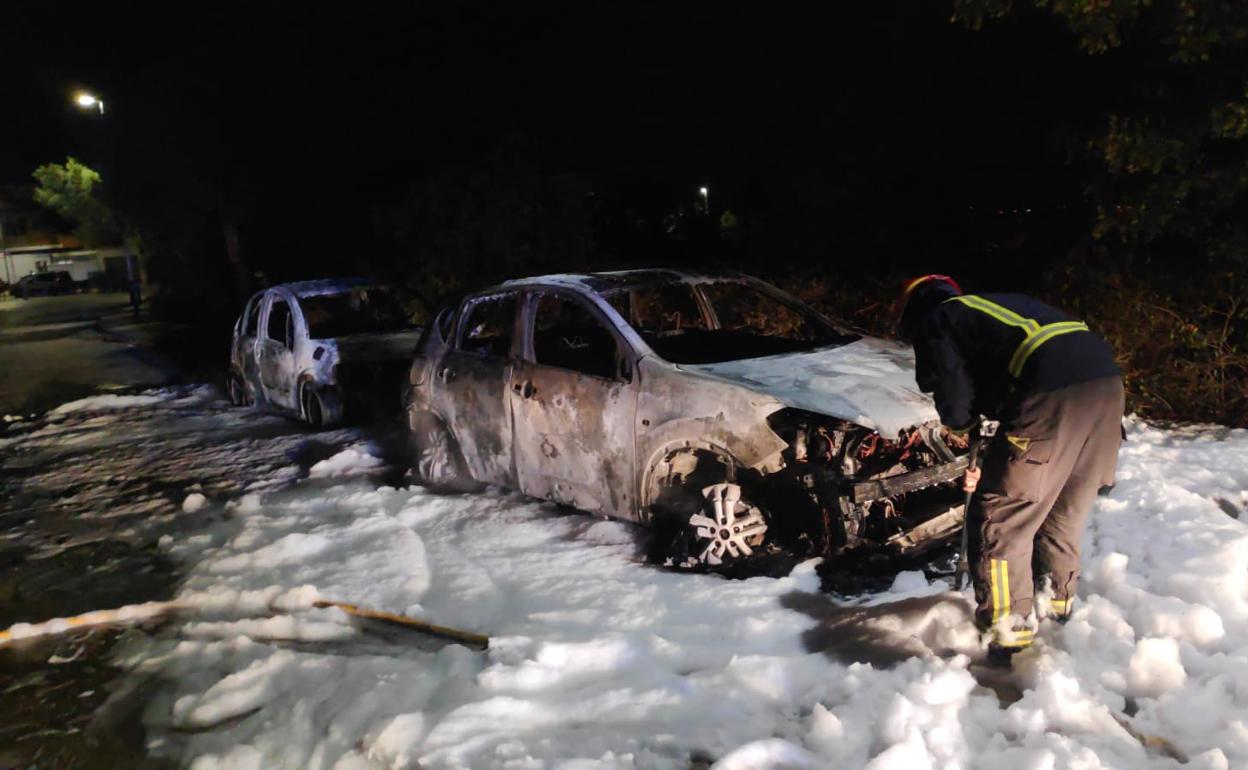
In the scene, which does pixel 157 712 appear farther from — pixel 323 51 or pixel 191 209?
pixel 191 209

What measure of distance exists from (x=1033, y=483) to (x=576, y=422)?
2674 mm

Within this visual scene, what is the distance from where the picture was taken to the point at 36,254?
71.1m

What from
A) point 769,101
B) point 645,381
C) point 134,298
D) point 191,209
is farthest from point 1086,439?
point 134,298

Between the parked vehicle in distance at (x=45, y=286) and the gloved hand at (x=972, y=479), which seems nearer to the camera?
the gloved hand at (x=972, y=479)

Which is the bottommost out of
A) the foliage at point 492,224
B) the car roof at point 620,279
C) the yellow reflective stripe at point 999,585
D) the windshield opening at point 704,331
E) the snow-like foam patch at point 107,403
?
the yellow reflective stripe at point 999,585

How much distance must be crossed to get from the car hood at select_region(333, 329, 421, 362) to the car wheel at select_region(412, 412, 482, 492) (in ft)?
7.77

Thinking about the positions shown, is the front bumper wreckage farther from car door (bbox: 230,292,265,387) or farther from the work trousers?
car door (bbox: 230,292,265,387)

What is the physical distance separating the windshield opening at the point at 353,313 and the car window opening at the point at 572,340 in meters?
3.56

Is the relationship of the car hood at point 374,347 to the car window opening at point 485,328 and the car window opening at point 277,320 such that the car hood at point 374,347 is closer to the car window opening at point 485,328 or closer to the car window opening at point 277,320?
the car window opening at point 277,320

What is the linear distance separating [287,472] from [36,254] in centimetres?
7756

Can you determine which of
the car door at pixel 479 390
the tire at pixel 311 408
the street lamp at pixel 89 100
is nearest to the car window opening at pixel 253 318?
the tire at pixel 311 408

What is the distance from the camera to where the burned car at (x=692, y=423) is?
4520mm

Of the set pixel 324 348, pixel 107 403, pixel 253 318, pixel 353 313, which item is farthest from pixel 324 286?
pixel 107 403

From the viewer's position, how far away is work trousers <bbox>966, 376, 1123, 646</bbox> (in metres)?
3.55
